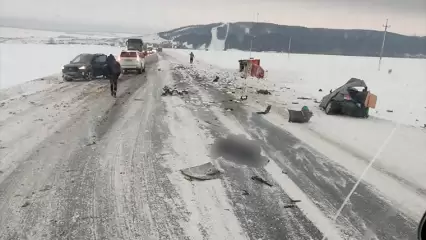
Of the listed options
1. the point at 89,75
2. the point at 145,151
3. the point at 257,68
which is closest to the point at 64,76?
the point at 89,75

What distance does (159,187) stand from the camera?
19.5 feet

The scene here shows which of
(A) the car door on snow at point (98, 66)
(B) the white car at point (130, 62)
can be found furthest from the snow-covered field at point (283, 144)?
(B) the white car at point (130, 62)

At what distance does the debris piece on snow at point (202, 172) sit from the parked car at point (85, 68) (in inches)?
675

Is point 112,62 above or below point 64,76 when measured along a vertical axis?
above

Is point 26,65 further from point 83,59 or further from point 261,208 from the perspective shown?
point 261,208

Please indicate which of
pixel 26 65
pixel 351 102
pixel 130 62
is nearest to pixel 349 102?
pixel 351 102

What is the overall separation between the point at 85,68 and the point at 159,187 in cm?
1788

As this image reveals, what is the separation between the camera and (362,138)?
9.90 meters

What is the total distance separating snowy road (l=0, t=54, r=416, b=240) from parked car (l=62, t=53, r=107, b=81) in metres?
11.3

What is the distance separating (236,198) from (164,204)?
1057mm

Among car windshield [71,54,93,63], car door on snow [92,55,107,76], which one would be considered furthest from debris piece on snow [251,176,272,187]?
car windshield [71,54,93,63]

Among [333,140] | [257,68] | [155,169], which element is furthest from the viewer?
[257,68]

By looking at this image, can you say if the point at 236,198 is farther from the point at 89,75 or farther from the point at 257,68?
the point at 257,68

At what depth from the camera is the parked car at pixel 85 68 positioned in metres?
21.8
